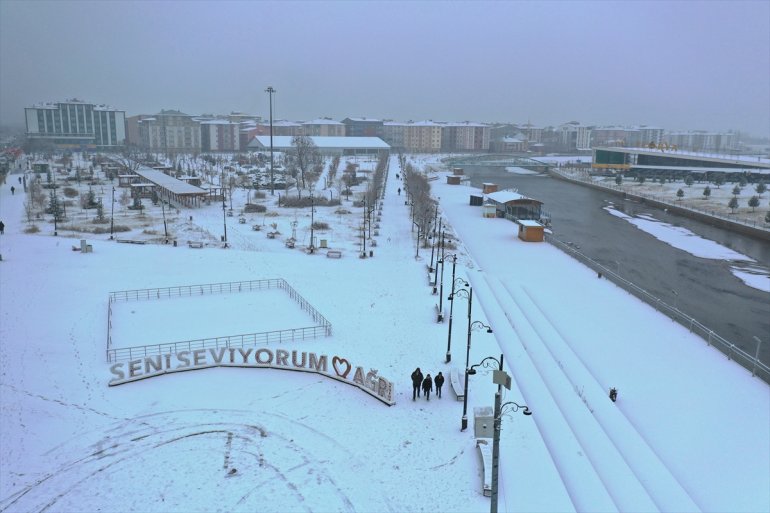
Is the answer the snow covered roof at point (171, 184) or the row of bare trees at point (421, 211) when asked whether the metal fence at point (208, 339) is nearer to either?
the row of bare trees at point (421, 211)

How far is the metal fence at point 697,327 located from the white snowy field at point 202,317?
10.7 metres

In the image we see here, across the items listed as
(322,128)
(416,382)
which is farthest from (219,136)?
(416,382)

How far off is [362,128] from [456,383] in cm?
12386

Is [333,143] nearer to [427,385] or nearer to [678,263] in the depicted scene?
[678,263]

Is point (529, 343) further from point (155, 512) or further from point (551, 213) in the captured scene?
point (551, 213)

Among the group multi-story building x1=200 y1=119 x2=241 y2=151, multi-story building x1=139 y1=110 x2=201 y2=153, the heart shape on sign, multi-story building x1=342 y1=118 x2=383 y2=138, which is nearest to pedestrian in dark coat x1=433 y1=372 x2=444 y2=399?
the heart shape on sign

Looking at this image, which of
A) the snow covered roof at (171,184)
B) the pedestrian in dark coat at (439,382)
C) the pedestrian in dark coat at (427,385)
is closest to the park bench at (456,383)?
the pedestrian in dark coat at (439,382)

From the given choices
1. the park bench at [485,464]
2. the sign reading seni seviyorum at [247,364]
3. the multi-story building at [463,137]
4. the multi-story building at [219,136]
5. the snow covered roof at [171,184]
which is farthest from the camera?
the multi-story building at [463,137]

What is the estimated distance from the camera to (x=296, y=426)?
10.4 meters

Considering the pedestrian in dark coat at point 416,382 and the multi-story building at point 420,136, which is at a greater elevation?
the multi-story building at point 420,136

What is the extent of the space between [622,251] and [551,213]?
45.3 feet

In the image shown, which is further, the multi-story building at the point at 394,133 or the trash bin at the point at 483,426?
Answer: the multi-story building at the point at 394,133

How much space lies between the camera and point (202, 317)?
53.6 ft

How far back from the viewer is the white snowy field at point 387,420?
870 centimetres
